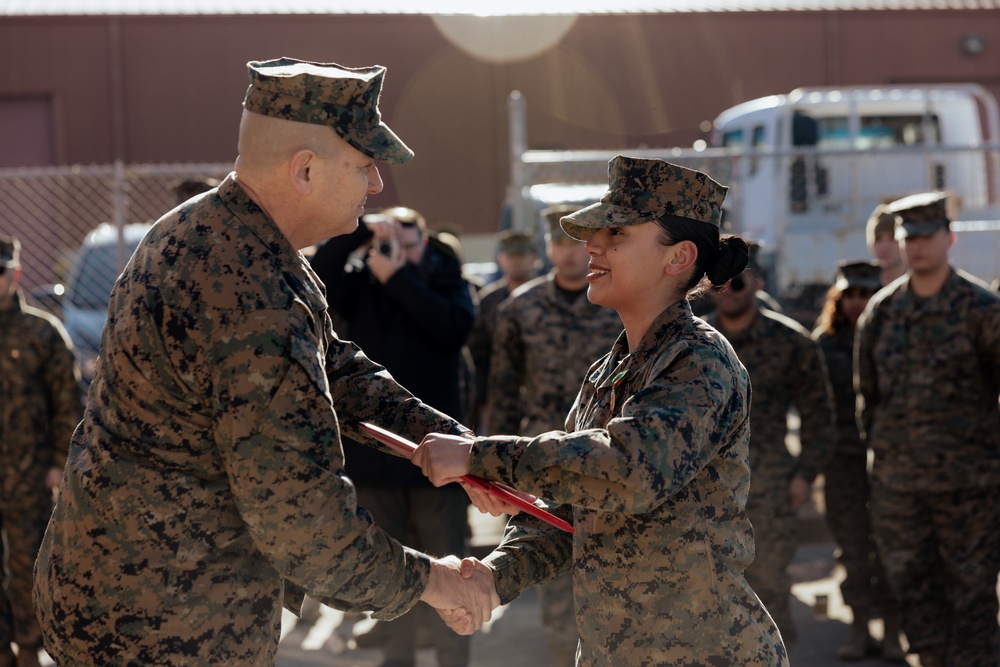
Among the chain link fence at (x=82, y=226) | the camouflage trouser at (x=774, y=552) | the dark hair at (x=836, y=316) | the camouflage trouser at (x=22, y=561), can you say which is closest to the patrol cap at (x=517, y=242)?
the chain link fence at (x=82, y=226)

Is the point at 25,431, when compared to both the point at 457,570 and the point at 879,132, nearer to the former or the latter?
the point at 457,570

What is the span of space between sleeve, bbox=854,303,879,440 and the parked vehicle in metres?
5.75

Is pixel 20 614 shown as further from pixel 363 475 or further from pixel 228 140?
pixel 228 140

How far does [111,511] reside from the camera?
2.50 m

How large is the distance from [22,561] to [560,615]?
2.67 metres

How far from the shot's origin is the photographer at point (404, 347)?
19.3ft

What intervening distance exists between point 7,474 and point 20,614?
2.25 feet

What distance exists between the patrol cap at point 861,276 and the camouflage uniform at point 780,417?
3.16 ft

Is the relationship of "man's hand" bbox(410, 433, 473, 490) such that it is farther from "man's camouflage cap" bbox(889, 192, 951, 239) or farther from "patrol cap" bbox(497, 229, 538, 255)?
"patrol cap" bbox(497, 229, 538, 255)

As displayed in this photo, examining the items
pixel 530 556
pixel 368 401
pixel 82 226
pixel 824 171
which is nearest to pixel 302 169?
pixel 368 401

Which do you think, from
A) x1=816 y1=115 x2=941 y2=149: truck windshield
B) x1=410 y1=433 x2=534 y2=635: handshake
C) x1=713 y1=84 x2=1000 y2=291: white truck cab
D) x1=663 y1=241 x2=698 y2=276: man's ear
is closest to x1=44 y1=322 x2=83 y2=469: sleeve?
x1=410 y1=433 x2=534 y2=635: handshake

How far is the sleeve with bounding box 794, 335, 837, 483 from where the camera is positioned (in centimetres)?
614

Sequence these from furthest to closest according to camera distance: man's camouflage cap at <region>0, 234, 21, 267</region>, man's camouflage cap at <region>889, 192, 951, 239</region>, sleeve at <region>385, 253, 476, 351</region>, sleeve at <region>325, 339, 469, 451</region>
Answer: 1. man's camouflage cap at <region>0, 234, 21, 267</region>
2. sleeve at <region>385, 253, 476, 351</region>
3. man's camouflage cap at <region>889, 192, 951, 239</region>
4. sleeve at <region>325, 339, 469, 451</region>

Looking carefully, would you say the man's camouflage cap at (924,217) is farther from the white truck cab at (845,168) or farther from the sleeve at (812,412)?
the white truck cab at (845,168)
